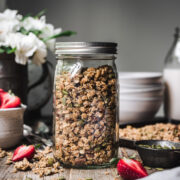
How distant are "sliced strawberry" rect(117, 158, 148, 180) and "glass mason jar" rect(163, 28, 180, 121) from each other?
79cm

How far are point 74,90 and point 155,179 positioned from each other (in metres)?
0.30

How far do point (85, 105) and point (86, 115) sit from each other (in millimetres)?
26

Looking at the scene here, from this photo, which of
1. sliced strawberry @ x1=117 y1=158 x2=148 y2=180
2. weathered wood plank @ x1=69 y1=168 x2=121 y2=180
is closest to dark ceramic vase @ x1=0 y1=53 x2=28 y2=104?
weathered wood plank @ x1=69 y1=168 x2=121 y2=180

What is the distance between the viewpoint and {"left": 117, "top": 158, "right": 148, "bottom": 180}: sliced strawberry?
747 mm

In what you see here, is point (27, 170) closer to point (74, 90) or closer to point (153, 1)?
point (74, 90)

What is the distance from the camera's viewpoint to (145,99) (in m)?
1.43

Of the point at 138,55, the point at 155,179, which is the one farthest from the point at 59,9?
the point at 155,179

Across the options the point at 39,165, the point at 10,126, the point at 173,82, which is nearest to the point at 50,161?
the point at 39,165

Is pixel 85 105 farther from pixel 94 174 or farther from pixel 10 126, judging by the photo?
pixel 10 126

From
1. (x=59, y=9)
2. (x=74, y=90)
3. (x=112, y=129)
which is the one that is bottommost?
(x=112, y=129)

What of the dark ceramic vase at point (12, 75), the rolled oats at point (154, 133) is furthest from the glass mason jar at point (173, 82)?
the dark ceramic vase at point (12, 75)

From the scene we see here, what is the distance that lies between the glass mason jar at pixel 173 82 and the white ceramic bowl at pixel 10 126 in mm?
747

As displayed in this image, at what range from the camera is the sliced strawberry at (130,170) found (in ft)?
2.45

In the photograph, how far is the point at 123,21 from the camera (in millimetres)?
2174
